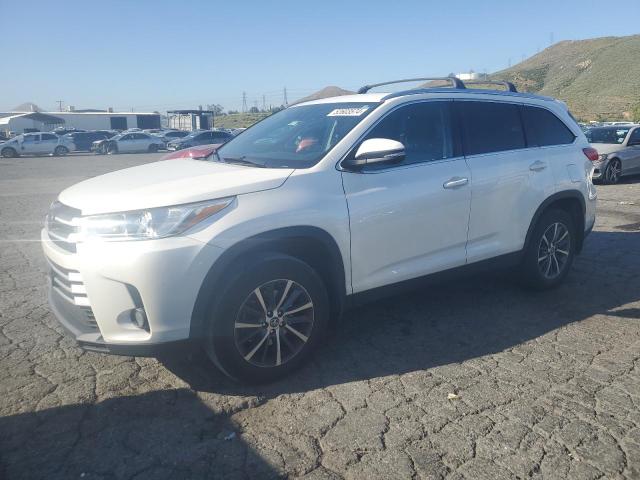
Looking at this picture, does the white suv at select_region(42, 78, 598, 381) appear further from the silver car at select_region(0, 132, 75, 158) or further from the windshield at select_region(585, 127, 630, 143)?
the silver car at select_region(0, 132, 75, 158)

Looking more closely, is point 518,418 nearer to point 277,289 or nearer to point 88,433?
point 277,289

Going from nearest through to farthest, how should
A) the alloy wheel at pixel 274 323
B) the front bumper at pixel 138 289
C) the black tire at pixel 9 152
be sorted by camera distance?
1. the front bumper at pixel 138 289
2. the alloy wheel at pixel 274 323
3. the black tire at pixel 9 152

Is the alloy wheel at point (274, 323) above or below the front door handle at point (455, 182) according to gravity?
below

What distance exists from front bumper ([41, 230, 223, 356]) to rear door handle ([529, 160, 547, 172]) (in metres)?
3.03

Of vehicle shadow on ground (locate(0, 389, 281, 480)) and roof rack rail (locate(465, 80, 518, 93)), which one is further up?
roof rack rail (locate(465, 80, 518, 93))

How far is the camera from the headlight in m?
3.06

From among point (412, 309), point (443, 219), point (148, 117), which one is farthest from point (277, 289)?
point (148, 117)

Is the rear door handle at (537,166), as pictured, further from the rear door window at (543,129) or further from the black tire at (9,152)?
the black tire at (9,152)

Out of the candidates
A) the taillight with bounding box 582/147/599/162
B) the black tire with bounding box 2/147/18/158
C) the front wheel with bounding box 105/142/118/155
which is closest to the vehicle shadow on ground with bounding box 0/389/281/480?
the taillight with bounding box 582/147/599/162

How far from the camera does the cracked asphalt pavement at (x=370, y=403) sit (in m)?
2.70

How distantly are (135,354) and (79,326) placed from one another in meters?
0.44

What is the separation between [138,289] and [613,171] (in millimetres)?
13232

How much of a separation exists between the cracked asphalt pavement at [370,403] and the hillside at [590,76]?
46.2m

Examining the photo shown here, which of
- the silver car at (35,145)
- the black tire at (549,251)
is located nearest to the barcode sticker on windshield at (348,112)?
the black tire at (549,251)
